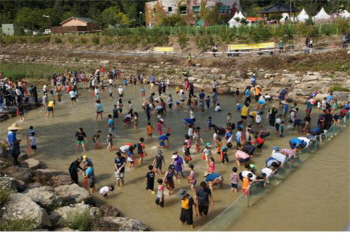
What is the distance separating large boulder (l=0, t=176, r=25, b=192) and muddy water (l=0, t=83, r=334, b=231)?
2624 mm

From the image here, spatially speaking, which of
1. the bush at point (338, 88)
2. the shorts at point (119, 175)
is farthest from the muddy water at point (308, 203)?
the bush at point (338, 88)

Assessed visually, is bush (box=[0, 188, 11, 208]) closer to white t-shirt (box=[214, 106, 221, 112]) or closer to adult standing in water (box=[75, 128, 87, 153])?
adult standing in water (box=[75, 128, 87, 153])

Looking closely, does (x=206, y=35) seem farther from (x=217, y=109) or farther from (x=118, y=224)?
(x=118, y=224)

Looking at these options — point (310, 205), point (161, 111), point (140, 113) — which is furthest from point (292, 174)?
point (140, 113)

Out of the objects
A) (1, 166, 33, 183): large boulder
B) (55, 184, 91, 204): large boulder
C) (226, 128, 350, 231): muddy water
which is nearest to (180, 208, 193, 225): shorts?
(226, 128, 350, 231): muddy water

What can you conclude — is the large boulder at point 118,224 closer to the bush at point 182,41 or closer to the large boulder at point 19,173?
the large boulder at point 19,173

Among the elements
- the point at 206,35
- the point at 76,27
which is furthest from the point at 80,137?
the point at 76,27

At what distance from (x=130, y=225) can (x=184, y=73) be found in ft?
84.3

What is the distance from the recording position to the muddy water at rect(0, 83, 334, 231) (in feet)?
37.9

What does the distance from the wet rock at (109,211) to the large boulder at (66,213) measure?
21 centimetres

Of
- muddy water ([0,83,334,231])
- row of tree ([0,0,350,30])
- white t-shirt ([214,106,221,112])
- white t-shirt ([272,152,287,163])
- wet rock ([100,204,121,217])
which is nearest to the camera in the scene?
wet rock ([100,204,121,217])

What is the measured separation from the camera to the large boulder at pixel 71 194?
11.3 meters

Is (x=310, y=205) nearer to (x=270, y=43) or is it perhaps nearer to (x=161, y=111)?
(x=161, y=111)

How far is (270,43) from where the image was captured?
38.7m
